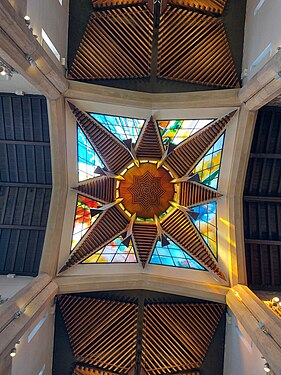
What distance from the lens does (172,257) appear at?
10883 millimetres

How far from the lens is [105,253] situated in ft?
35.3

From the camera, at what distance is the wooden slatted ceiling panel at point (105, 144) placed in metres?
9.62

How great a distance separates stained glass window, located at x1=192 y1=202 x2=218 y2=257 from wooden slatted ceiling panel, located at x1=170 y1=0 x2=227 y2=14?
18.2ft

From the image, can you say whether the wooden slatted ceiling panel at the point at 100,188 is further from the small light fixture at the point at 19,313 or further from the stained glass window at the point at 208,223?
the small light fixture at the point at 19,313

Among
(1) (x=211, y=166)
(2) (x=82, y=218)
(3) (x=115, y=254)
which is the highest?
(1) (x=211, y=166)

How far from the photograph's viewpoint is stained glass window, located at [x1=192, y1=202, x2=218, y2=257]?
10325 millimetres

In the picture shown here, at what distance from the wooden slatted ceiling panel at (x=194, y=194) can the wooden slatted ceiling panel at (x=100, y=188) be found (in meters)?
2.31

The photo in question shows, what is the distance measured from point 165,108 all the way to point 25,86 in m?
3.76

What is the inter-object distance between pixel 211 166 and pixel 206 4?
4.52 metres

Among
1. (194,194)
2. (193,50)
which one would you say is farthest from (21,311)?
(193,50)

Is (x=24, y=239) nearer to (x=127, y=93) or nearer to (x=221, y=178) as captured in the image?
(x=127, y=93)

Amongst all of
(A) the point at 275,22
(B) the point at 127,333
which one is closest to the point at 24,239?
Result: (B) the point at 127,333

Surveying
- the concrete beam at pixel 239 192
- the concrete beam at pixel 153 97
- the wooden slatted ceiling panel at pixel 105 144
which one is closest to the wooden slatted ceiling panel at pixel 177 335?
the concrete beam at pixel 239 192

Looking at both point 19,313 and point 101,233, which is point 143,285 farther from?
point 19,313
